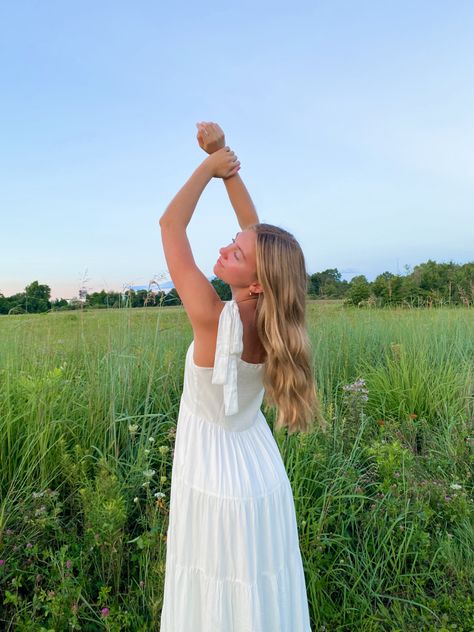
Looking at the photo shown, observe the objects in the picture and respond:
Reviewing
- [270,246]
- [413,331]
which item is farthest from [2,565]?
[413,331]

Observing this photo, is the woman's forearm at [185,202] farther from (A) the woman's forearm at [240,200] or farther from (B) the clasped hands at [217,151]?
(A) the woman's forearm at [240,200]

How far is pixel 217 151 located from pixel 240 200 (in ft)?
0.87

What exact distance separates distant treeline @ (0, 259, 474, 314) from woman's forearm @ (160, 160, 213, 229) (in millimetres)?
1595

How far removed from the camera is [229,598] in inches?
62.1

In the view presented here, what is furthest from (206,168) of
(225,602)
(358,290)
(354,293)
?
(358,290)

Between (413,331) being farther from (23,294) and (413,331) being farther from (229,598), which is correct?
(229,598)

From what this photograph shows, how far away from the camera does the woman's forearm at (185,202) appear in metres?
1.47

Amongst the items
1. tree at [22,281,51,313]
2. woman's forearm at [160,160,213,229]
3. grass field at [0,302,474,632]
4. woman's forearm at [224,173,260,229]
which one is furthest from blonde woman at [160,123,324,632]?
tree at [22,281,51,313]

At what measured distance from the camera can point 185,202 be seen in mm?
1494

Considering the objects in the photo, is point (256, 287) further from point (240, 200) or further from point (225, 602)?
point (225, 602)

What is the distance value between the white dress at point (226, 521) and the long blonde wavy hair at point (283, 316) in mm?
83

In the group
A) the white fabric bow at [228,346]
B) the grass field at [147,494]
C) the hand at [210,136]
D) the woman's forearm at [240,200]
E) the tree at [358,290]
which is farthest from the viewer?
the tree at [358,290]

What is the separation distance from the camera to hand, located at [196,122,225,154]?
1709 millimetres

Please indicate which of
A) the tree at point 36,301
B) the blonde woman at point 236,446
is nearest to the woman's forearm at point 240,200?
the blonde woman at point 236,446
